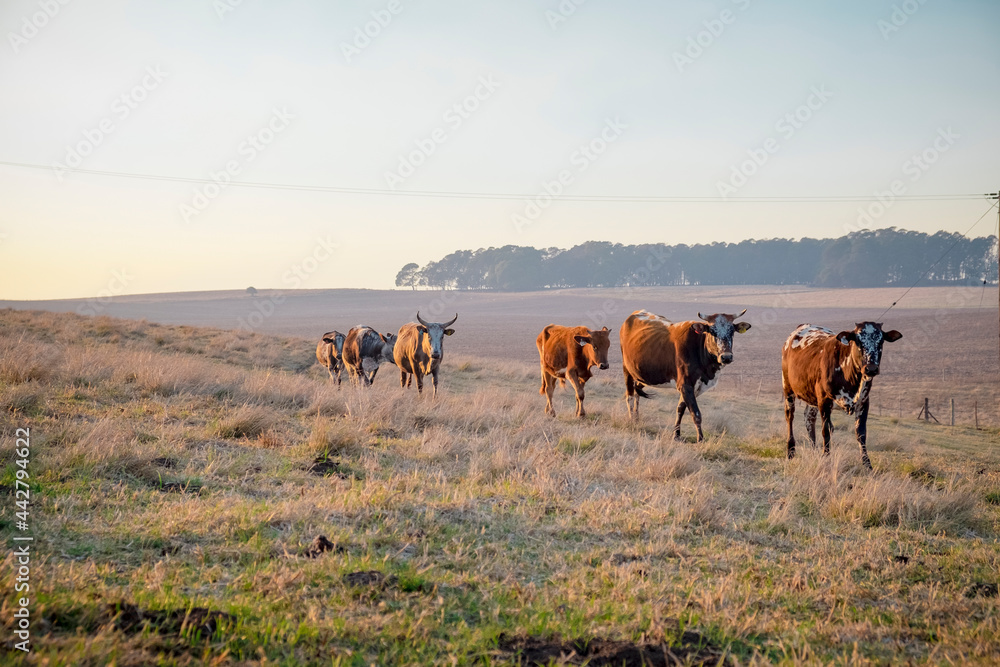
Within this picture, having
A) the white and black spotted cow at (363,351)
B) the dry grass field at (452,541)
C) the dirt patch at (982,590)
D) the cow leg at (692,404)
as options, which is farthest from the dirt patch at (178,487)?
the white and black spotted cow at (363,351)

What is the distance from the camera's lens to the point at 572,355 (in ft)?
47.4

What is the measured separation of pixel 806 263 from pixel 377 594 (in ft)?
408

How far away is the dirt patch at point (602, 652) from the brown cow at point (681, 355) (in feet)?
26.8

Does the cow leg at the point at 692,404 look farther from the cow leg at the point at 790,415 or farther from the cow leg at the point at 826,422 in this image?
the cow leg at the point at 826,422

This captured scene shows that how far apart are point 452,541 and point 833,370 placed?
26.3ft

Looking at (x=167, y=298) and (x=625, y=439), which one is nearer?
(x=625, y=439)

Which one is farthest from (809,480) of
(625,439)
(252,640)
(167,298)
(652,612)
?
(167,298)

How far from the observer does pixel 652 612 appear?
384cm

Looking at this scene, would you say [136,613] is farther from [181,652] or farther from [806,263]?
[806,263]

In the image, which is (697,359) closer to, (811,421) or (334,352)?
(811,421)

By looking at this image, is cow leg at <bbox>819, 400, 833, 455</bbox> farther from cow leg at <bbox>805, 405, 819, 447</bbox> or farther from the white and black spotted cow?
the white and black spotted cow

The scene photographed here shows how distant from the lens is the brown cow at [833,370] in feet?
30.9

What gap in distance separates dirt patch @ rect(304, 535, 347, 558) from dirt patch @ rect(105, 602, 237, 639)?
1.03m

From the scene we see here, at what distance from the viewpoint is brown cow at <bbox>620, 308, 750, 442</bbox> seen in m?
11.4
